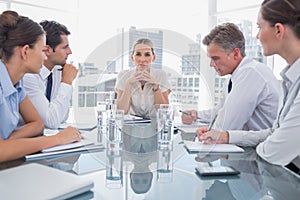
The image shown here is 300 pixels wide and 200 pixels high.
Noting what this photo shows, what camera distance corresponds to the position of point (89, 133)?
144 cm

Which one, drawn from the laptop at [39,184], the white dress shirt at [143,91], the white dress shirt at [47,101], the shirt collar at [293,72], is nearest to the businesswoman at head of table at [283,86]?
the shirt collar at [293,72]

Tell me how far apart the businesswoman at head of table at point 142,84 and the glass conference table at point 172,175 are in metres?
1.10

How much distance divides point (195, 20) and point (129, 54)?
6.40 feet

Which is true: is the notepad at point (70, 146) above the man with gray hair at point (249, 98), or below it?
below

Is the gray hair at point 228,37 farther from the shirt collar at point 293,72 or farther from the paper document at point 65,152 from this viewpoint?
the paper document at point 65,152

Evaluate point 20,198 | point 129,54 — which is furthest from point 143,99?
point 20,198

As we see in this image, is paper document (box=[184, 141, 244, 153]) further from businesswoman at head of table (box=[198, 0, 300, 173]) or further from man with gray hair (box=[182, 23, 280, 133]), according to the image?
man with gray hair (box=[182, 23, 280, 133])

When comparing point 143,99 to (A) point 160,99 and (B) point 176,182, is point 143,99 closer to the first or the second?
(A) point 160,99

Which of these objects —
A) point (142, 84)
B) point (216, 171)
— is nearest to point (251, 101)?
point (216, 171)

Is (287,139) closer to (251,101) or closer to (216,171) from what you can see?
(216,171)

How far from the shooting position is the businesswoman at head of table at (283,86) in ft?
3.40

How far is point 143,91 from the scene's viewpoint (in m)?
2.43

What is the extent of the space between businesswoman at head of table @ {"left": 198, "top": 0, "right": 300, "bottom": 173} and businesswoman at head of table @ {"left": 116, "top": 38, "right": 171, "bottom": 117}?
1.05 metres

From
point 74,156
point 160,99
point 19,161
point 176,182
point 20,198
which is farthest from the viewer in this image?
point 160,99
